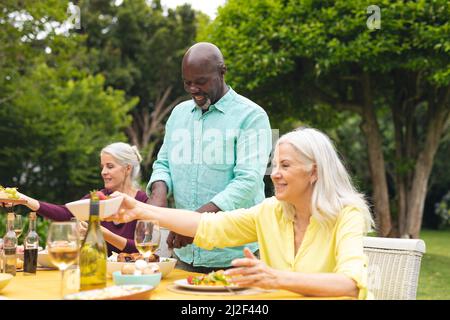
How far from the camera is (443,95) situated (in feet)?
37.8

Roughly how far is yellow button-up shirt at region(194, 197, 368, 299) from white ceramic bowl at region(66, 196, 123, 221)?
0.43 meters

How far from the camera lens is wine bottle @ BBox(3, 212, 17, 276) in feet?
10.1

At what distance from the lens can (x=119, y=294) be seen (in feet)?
7.30

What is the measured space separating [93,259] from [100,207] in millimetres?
220

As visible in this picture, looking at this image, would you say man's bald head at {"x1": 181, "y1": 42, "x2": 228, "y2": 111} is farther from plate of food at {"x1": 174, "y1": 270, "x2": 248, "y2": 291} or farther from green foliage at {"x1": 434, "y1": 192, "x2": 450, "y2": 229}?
green foliage at {"x1": 434, "y1": 192, "x2": 450, "y2": 229}

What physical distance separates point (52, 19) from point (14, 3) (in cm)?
84

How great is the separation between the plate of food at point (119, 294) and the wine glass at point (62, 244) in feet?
0.45

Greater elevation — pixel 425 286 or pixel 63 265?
pixel 63 265

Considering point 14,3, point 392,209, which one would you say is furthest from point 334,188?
point 392,209

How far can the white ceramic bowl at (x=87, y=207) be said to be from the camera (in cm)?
265

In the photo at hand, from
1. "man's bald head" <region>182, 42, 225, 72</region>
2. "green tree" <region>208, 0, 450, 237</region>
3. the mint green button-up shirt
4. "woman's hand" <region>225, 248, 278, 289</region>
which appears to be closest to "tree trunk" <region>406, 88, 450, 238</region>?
"green tree" <region>208, 0, 450, 237</region>

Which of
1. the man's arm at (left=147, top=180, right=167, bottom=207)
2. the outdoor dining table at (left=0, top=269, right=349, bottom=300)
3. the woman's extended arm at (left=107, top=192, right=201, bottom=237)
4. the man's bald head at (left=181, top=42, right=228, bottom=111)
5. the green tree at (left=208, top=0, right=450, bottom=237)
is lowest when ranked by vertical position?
the outdoor dining table at (left=0, top=269, right=349, bottom=300)

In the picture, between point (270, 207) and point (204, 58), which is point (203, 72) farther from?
point (270, 207)
